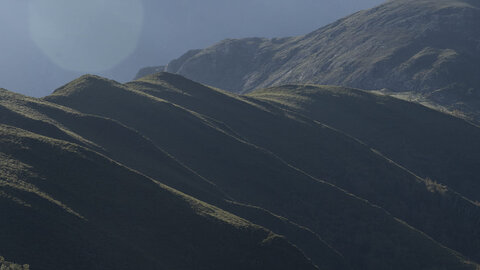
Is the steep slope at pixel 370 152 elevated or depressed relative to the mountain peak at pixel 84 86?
depressed

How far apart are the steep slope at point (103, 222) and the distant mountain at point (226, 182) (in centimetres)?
20

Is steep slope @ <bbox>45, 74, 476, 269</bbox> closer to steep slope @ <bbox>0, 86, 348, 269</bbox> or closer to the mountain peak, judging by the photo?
the mountain peak

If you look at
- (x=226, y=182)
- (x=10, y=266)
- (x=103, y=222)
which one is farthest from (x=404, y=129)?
(x=10, y=266)


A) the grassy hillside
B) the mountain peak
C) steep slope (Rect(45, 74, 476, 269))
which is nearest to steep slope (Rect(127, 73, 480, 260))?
steep slope (Rect(45, 74, 476, 269))

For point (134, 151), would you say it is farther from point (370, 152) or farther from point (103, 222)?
point (370, 152)

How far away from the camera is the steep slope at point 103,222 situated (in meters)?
52.5

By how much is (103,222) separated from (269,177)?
5034 centimetres

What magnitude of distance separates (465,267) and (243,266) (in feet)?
151

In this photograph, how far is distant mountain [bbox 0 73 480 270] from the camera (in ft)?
194

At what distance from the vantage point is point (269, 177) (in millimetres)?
105188

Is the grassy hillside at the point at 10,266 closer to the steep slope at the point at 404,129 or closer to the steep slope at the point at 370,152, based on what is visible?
the steep slope at the point at 370,152

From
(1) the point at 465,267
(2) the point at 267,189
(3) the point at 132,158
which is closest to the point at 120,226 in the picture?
(3) the point at 132,158

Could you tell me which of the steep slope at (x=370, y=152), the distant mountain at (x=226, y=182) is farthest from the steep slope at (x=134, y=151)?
the steep slope at (x=370, y=152)

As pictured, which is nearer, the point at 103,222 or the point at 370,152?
the point at 103,222
